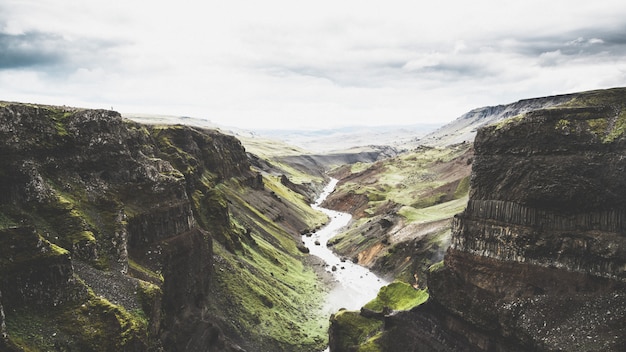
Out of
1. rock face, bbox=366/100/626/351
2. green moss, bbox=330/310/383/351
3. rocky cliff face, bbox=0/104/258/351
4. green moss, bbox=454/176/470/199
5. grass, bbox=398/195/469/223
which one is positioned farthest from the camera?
green moss, bbox=454/176/470/199

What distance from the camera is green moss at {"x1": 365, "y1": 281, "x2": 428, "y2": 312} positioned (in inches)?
1791

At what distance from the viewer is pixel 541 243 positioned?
31031 millimetres

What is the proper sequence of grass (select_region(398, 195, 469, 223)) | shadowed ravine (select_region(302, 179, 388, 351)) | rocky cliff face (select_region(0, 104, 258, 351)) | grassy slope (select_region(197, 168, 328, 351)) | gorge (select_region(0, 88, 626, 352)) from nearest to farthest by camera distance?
rocky cliff face (select_region(0, 104, 258, 351)) < gorge (select_region(0, 88, 626, 352)) < grassy slope (select_region(197, 168, 328, 351)) < shadowed ravine (select_region(302, 179, 388, 351)) < grass (select_region(398, 195, 469, 223))

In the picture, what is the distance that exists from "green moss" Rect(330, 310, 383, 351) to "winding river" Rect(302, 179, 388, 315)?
1848 cm

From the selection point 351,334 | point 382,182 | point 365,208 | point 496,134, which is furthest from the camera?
point 382,182

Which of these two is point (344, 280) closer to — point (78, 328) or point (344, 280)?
point (344, 280)

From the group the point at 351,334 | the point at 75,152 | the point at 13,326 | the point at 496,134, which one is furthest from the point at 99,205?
the point at 496,134

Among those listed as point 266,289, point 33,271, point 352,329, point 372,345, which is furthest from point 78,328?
point 266,289

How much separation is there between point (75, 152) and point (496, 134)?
111 ft

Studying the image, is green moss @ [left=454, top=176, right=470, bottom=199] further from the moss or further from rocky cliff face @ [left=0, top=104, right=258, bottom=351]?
the moss

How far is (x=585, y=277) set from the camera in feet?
93.8

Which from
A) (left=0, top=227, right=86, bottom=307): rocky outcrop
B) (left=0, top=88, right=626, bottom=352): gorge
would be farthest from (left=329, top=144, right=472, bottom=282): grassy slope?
(left=0, top=227, right=86, bottom=307): rocky outcrop

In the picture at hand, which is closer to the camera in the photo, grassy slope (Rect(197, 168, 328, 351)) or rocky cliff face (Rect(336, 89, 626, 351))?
rocky cliff face (Rect(336, 89, 626, 351))

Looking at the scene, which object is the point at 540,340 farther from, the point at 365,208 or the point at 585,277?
the point at 365,208
